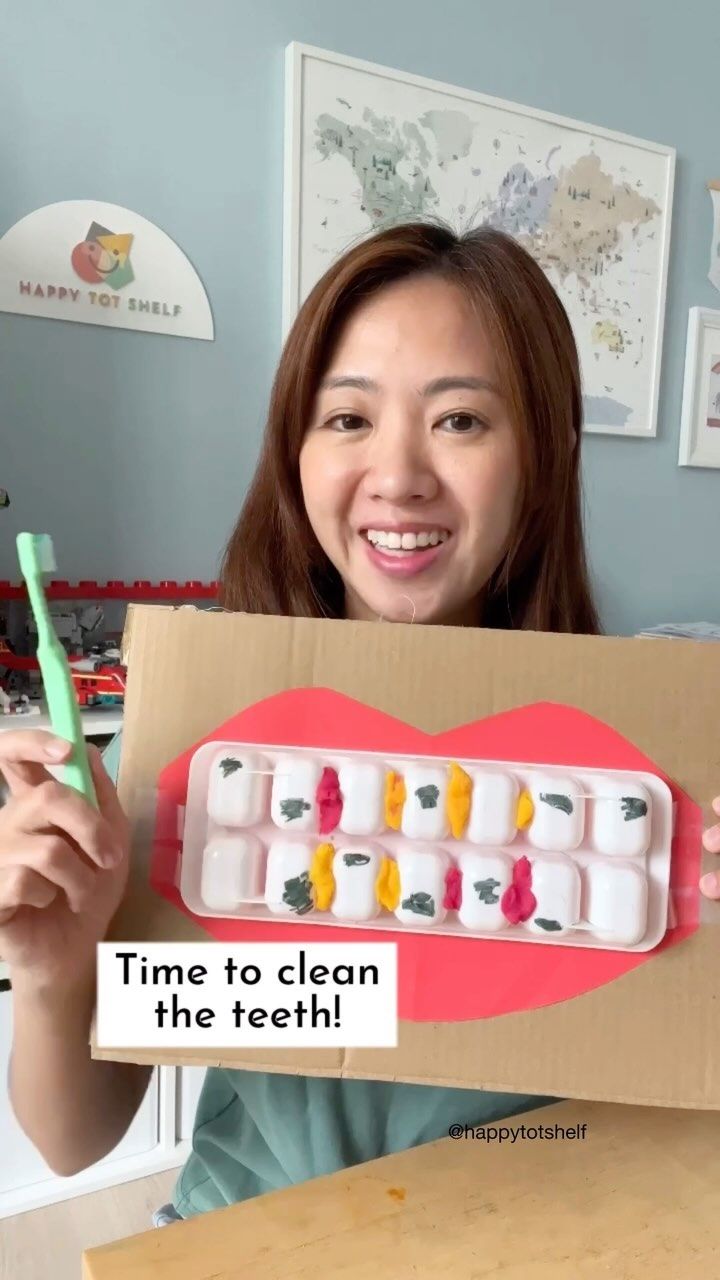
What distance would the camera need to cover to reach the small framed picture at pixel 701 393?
195 cm

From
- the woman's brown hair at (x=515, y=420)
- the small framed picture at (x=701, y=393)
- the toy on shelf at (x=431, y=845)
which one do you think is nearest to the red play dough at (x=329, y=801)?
the toy on shelf at (x=431, y=845)

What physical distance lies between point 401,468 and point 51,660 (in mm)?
289

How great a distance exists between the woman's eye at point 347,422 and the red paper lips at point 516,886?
0.26 m

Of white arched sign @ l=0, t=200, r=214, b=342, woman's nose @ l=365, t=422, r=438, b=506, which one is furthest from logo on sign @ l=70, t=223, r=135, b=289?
woman's nose @ l=365, t=422, r=438, b=506

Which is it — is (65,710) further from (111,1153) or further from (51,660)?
(111,1153)

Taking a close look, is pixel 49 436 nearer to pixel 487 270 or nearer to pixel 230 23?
pixel 230 23

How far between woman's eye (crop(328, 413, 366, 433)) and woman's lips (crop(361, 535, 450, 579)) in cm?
9

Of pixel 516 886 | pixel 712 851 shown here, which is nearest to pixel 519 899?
pixel 516 886

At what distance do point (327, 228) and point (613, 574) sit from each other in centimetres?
94

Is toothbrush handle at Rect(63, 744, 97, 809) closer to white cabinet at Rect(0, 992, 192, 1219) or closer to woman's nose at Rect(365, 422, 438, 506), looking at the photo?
woman's nose at Rect(365, 422, 438, 506)

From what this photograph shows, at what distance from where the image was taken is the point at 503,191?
1.67m

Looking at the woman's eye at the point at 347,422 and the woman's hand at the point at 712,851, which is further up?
the woman's eye at the point at 347,422

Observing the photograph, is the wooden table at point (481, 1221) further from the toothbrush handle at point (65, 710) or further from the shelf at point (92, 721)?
the shelf at point (92, 721)

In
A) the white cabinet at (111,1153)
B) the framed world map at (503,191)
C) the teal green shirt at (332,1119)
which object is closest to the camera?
the teal green shirt at (332,1119)
